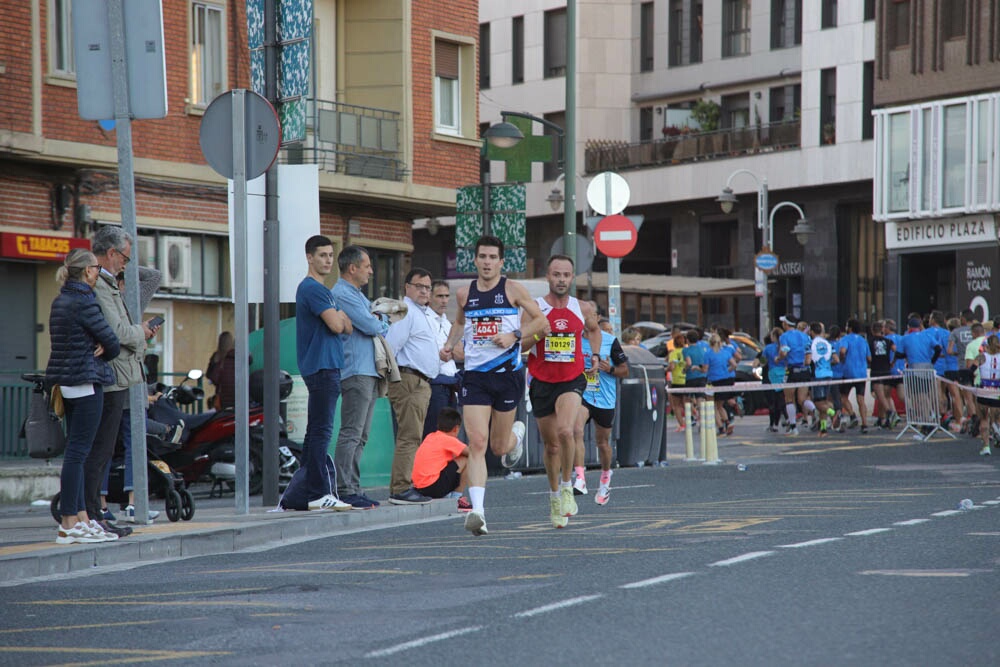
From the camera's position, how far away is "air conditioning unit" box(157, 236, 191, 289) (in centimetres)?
2386

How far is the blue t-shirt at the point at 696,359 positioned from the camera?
95.1 ft

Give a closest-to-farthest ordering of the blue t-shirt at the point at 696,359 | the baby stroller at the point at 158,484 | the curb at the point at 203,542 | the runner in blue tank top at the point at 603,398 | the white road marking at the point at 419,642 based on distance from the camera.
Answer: the white road marking at the point at 419,642 < the curb at the point at 203,542 < the baby stroller at the point at 158,484 < the runner in blue tank top at the point at 603,398 < the blue t-shirt at the point at 696,359

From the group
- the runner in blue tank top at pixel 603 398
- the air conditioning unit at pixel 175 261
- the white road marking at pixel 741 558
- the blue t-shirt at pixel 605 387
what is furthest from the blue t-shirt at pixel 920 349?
the white road marking at pixel 741 558

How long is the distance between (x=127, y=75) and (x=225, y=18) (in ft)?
44.1

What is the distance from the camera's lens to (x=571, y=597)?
816 cm

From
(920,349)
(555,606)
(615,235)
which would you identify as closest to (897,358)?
(920,349)

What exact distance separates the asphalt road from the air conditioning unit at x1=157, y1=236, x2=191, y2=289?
1162 centimetres

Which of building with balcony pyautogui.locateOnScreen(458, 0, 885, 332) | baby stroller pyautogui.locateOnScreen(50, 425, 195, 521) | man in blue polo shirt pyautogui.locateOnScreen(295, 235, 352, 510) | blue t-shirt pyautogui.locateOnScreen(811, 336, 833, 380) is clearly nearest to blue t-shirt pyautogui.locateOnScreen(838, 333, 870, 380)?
blue t-shirt pyautogui.locateOnScreen(811, 336, 833, 380)

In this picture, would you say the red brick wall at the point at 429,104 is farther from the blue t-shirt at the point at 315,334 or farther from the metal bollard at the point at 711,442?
the blue t-shirt at the point at 315,334

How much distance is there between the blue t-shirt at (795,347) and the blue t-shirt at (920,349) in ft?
5.87

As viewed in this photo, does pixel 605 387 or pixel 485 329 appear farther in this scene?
pixel 605 387

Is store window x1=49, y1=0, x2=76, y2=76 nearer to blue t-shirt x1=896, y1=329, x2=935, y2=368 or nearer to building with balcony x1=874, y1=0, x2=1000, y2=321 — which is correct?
blue t-shirt x1=896, y1=329, x2=935, y2=368

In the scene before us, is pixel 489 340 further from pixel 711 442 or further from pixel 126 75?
pixel 711 442

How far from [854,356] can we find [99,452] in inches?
795
